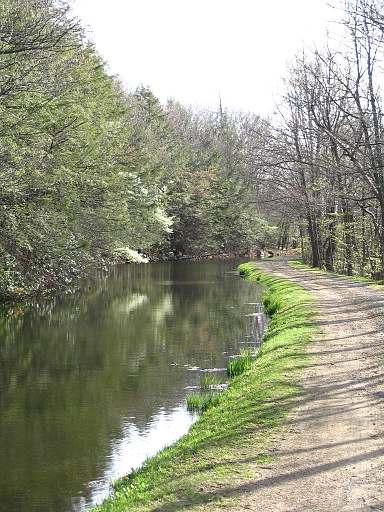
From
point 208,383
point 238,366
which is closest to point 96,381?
point 208,383

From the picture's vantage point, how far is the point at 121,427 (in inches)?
475

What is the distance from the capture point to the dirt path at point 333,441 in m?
6.55

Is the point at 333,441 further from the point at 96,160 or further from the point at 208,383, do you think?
the point at 96,160

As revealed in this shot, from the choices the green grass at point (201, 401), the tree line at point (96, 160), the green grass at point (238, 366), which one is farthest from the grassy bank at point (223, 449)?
the tree line at point (96, 160)

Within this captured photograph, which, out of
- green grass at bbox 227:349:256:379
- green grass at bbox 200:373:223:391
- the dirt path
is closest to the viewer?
the dirt path

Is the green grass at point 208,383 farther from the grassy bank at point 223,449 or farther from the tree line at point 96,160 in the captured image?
the tree line at point 96,160

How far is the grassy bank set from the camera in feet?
23.1

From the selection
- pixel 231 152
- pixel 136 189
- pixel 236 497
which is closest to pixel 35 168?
pixel 236 497

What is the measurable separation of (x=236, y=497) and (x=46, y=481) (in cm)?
381

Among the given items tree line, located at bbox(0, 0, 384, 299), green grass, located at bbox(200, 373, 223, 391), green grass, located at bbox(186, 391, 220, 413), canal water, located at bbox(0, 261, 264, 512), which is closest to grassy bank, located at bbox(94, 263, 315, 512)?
green grass, located at bbox(186, 391, 220, 413)

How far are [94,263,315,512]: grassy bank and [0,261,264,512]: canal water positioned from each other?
945mm

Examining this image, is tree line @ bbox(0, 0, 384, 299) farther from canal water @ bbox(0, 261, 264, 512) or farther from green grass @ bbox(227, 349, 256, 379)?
green grass @ bbox(227, 349, 256, 379)

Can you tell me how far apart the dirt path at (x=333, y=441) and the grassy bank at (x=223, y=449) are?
250 mm

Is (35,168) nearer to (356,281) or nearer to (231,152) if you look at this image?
(356,281)
